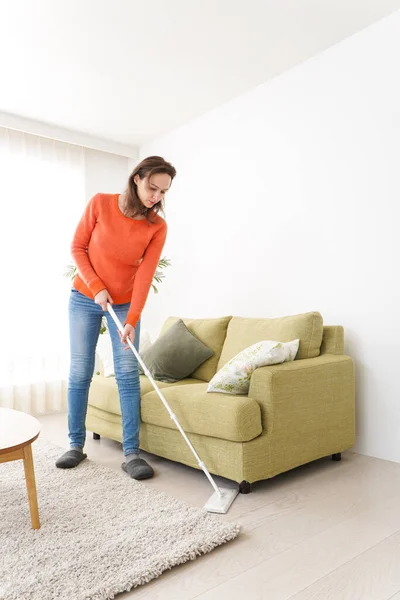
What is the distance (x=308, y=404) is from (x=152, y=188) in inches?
49.6

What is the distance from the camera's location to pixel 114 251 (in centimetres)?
249

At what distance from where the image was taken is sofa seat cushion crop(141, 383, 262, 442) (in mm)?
2168

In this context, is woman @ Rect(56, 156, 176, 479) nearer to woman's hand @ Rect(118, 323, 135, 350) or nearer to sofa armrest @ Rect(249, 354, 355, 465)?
woman's hand @ Rect(118, 323, 135, 350)

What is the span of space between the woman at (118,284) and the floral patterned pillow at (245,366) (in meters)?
0.47

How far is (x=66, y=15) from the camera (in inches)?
105

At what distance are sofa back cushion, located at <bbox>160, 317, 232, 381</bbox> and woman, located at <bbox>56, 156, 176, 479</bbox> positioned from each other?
2.11ft

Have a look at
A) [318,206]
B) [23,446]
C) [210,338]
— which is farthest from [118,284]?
[318,206]

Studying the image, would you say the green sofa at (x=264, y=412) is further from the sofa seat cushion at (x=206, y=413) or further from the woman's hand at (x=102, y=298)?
the woman's hand at (x=102, y=298)

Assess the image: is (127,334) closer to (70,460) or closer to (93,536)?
(70,460)

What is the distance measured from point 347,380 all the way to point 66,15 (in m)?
2.42

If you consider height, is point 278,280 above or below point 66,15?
below

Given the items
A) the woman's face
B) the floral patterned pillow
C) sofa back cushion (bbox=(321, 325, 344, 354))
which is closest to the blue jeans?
the floral patterned pillow

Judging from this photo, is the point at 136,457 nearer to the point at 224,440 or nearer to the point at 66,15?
the point at 224,440

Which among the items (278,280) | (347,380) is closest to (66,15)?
(278,280)
